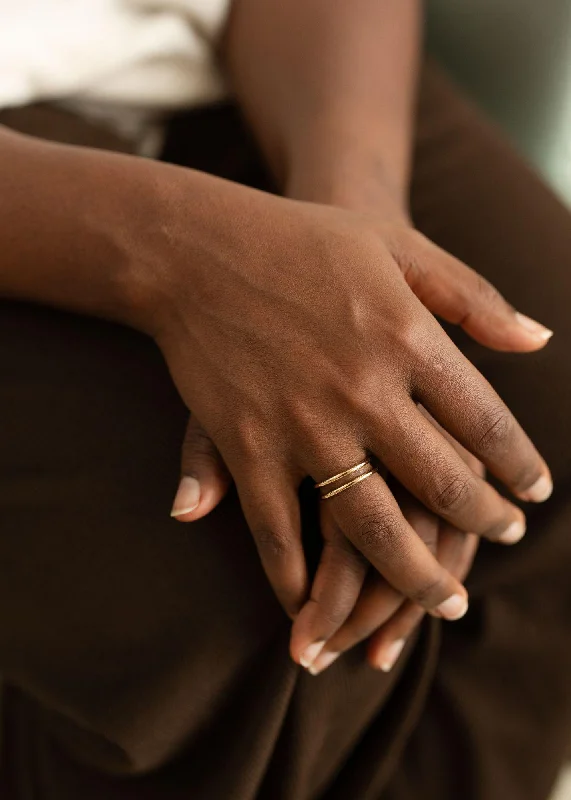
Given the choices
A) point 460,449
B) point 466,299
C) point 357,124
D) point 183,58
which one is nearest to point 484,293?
point 466,299

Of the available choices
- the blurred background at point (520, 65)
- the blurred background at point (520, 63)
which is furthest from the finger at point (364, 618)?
the blurred background at point (520, 63)

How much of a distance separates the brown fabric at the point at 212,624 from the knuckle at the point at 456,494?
0.35 feet

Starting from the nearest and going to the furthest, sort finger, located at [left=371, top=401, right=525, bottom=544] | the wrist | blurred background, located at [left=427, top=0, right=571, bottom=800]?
1. finger, located at [left=371, top=401, right=525, bottom=544]
2. the wrist
3. blurred background, located at [left=427, top=0, right=571, bottom=800]

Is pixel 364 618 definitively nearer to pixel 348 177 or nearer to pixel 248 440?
pixel 248 440

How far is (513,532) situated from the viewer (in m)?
0.61

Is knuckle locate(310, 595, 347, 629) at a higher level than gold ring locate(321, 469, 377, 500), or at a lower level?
lower

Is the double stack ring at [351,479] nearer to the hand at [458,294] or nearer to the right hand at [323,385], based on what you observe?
the right hand at [323,385]

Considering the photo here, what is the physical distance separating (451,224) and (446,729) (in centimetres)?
45

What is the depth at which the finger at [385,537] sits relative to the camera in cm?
55

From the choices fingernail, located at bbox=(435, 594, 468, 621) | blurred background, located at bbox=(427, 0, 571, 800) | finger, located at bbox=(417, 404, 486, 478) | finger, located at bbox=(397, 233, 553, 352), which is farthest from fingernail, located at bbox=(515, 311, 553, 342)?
blurred background, located at bbox=(427, 0, 571, 800)

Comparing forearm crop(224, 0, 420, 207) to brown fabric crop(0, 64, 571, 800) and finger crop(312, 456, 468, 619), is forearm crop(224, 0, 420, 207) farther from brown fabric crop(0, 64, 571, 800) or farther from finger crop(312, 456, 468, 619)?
finger crop(312, 456, 468, 619)

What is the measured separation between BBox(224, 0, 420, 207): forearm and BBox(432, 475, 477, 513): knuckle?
0.27m

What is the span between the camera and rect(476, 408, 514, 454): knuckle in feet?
1.83

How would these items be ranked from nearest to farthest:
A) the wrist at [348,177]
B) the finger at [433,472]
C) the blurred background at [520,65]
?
the finger at [433,472], the wrist at [348,177], the blurred background at [520,65]
